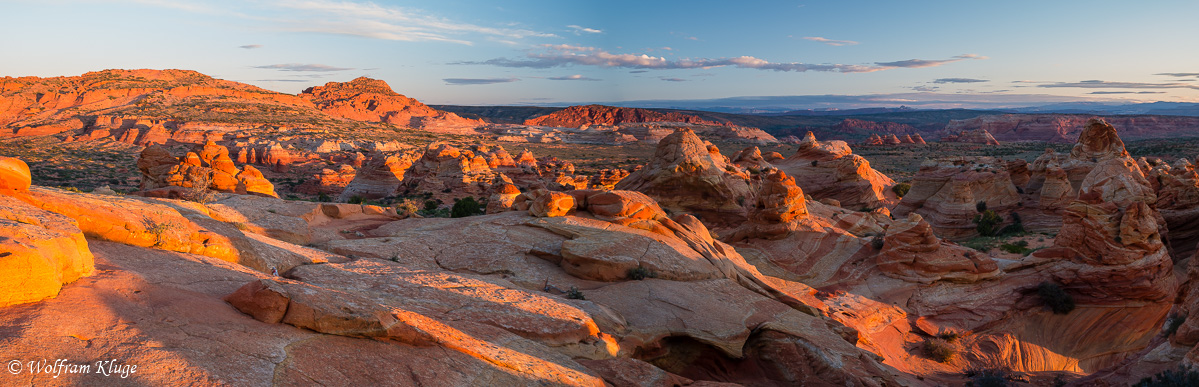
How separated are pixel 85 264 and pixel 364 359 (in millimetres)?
4472

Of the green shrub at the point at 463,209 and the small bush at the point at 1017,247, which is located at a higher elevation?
the green shrub at the point at 463,209

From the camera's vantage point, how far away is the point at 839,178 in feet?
140

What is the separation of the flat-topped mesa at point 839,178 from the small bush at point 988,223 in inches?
306

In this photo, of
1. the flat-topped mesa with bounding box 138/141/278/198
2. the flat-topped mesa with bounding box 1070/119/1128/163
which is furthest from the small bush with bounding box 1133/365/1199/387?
the flat-topped mesa with bounding box 1070/119/1128/163

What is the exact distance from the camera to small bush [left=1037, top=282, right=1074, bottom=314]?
19.8m

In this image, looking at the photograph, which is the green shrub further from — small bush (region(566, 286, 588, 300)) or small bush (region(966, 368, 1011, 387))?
small bush (region(966, 368, 1011, 387))

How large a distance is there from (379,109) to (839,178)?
172793 millimetres

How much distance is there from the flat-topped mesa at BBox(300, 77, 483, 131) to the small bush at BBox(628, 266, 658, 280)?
165904mm

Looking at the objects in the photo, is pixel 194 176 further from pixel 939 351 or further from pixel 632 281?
pixel 939 351

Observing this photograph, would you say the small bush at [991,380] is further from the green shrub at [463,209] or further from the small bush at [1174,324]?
the green shrub at [463,209]

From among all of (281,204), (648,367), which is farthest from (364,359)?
(281,204)

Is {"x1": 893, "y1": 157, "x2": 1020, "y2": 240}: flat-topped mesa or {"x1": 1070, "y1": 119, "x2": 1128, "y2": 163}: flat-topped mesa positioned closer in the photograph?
{"x1": 893, "y1": 157, "x2": 1020, "y2": 240}: flat-topped mesa

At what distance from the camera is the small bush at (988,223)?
33250 mm

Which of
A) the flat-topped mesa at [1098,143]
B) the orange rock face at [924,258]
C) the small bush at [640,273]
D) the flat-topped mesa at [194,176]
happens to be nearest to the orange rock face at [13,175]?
the small bush at [640,273]
